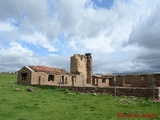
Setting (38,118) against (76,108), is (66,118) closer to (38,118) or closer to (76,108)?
(38,118)

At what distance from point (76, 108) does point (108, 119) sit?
367 centimetres

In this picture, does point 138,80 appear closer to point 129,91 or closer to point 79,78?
point 79,78

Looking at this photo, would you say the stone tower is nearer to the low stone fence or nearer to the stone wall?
the stone wall

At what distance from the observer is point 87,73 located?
151ft

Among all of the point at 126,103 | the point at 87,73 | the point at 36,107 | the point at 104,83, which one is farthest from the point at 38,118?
the point at 87,73

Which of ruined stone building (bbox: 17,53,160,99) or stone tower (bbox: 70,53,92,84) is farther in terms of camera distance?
stone tower (bbox: 70,53,92,84)

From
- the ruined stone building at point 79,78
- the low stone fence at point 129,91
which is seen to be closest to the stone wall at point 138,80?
the ruined stone building at point 79,78

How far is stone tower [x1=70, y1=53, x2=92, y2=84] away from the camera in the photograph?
141 feet

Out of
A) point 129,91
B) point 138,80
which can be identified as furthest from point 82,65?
point 129,91

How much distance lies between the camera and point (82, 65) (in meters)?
44.7

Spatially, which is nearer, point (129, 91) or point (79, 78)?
point (129, 91)

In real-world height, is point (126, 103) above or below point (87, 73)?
below

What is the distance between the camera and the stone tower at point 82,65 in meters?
43.1

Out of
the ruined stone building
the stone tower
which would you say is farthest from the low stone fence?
the stone tower
